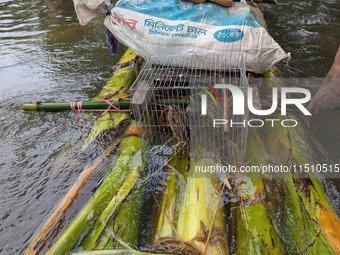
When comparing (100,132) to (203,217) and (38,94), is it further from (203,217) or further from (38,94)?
(38,94)

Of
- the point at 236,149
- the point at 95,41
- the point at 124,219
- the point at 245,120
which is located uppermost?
the point at 245,120

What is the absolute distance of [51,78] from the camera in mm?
4262

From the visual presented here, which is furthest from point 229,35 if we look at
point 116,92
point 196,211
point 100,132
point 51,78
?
point 51,78

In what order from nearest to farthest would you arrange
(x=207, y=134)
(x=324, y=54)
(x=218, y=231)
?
(x=218, y=231), (x=207, y=134), (x=324, y=54)

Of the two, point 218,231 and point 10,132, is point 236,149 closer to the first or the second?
point 218,231

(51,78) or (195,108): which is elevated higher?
(195,108)

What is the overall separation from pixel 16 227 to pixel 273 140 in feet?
7.06

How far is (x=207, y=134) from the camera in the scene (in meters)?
2.25

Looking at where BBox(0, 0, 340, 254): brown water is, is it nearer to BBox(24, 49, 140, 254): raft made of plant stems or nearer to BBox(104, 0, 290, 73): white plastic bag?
BBox(24, 49, 140, 254): raft made of plant stems

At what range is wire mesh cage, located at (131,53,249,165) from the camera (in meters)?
2.15

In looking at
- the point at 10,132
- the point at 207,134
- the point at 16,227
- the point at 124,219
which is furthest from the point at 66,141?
the point at 207,134

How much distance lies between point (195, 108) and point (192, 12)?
1040mm

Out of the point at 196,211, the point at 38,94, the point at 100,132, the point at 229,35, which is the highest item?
the point at 229,35

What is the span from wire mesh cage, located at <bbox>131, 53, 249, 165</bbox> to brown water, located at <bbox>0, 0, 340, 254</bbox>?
74 cm
